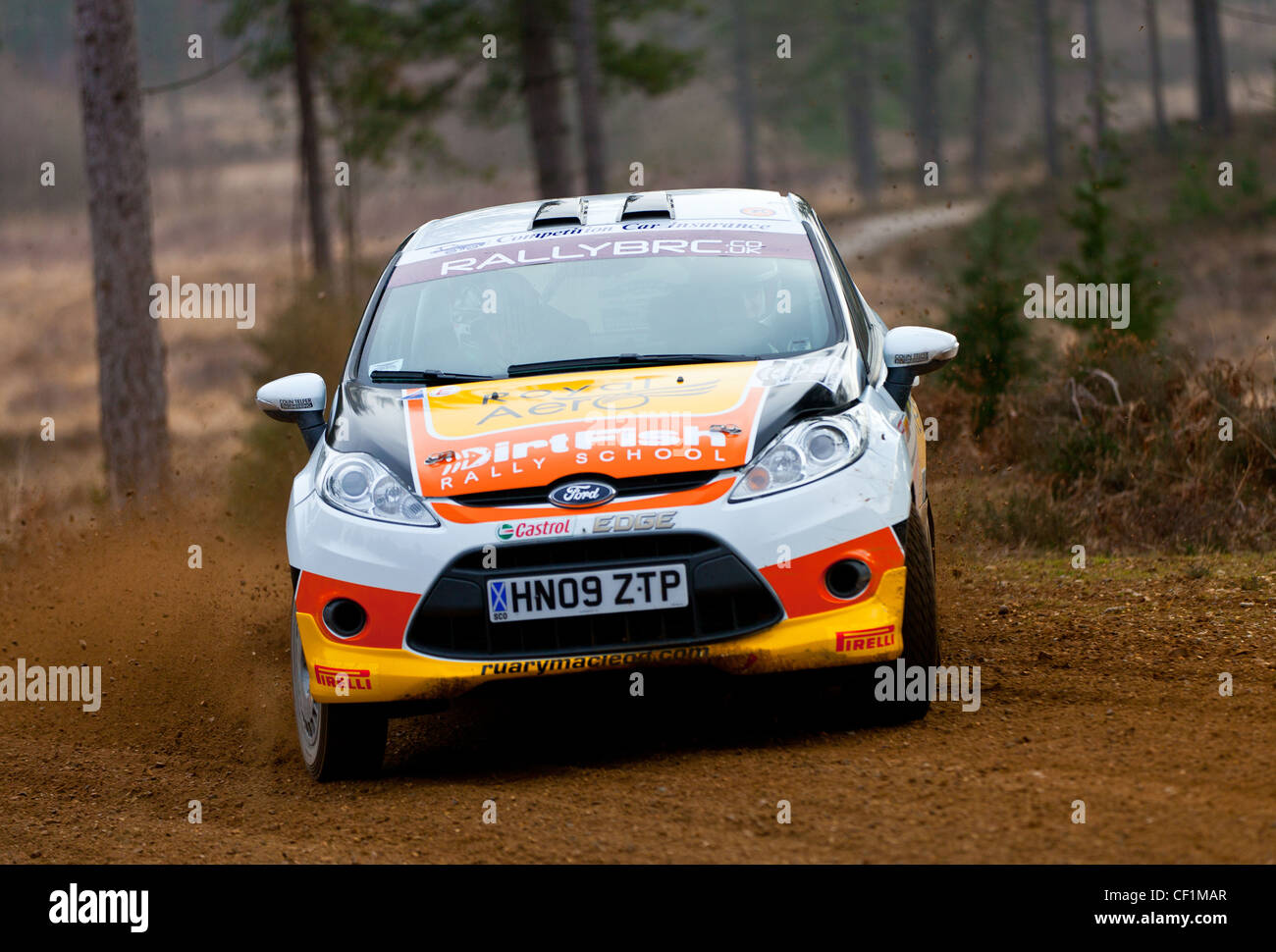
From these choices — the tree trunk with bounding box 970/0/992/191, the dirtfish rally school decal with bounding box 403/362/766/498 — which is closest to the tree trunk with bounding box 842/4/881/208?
the tree trunk with bounding box 970/0/992/191

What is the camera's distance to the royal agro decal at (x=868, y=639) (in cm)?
479

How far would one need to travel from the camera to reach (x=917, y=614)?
497 cm

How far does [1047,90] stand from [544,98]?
2745 centimetres

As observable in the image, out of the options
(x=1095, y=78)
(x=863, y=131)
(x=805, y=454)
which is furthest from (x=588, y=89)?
(x=863, y=131)

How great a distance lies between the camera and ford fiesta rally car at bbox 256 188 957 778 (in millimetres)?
4711

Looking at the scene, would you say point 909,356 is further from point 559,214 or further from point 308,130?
point 308,130

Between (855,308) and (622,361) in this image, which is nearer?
(622,361)

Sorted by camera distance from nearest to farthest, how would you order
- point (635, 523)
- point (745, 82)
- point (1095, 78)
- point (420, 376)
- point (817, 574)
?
point (635, 523), point (817, 574), point (420, 376), point (1095, 78), point (745, 82)

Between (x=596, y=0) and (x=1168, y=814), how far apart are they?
2321 centimetres

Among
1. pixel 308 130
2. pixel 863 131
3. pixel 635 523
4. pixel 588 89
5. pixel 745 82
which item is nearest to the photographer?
pixel 635 523

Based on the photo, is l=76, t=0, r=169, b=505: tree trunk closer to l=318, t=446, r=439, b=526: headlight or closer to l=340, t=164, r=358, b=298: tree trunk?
l=318, t=446, r=439, b=526: headlight
